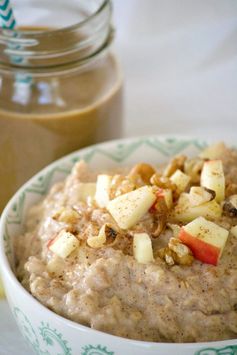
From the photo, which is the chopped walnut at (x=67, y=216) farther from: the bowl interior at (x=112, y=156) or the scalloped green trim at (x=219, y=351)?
the scalloped green trim at (x=219, y=351)

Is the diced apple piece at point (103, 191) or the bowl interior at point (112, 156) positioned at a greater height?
the diced apple piece at point (103, 191)

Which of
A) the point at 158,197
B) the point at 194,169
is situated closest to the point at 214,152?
the point at 194,169

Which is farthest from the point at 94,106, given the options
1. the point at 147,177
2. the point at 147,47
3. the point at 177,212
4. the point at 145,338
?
the point at 147,47

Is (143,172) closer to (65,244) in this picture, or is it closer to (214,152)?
(214,152)

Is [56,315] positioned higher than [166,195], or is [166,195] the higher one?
[166,195]

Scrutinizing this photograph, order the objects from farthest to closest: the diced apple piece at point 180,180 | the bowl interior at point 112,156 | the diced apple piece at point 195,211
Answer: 1. the bowl interior at point 112,156
2. the diced apple piece at point 180,180
3. the diced apple piece at point 195,211

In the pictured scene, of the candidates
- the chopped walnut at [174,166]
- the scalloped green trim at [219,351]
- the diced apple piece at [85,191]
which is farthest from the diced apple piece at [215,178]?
the scalloped green trim at [219,351]
